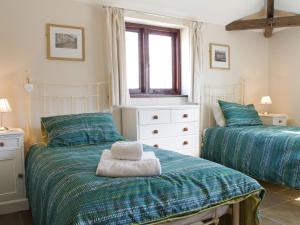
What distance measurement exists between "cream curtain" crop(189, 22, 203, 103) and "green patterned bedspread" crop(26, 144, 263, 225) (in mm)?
2170

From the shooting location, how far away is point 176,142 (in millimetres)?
3480

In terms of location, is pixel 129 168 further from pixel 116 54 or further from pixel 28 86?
pixel 116 54

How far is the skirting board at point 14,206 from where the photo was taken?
8.54 ft

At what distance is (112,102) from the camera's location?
3.36 meters

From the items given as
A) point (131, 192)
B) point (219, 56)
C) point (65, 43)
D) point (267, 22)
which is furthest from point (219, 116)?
point (131, 192)

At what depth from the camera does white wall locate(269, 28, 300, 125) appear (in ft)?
15.2

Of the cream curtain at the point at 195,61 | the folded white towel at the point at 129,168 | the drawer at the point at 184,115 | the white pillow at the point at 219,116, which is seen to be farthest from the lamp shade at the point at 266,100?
the folded white towel at the point at 129,168

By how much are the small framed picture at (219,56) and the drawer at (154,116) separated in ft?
4.73

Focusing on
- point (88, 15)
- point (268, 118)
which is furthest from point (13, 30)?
point (268, 118)

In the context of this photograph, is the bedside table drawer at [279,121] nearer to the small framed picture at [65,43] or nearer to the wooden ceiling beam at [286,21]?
the wooden ceiling beam at [286,21]

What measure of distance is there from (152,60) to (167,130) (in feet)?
3.66

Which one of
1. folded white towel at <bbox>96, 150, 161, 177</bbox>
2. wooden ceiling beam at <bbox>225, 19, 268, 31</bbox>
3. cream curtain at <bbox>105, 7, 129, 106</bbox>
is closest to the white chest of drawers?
cream curtain at <bbox>105, 7, 129, 106</bbox>

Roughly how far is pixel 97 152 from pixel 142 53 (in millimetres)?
1967

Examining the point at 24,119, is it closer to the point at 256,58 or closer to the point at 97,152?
the point at 97,152
